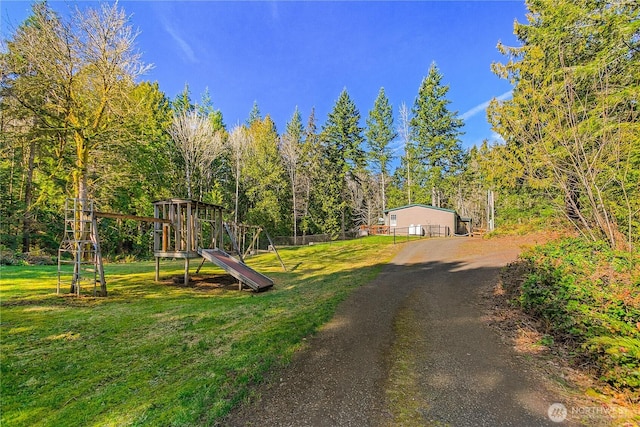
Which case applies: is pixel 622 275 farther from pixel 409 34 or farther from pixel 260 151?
pixel 260 151

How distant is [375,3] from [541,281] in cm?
1191

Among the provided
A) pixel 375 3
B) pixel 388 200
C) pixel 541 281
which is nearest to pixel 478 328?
pixel 541 281

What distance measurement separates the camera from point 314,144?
35.4 meters

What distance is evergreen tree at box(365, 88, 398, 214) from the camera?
121ft

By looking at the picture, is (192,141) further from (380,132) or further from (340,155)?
(380,132)

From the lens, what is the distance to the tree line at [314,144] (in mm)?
6949

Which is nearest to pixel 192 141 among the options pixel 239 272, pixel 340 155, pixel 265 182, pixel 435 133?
pixel 265 182

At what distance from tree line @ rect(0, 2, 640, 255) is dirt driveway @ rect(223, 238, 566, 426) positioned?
15.4ft

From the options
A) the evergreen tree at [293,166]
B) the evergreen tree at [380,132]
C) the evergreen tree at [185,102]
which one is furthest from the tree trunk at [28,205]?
the evergreen tree at [380,132]

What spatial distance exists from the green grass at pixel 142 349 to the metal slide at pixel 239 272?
55 cm

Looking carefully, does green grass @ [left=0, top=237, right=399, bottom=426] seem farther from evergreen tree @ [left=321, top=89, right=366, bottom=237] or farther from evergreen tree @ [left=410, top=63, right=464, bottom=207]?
evergreen tree @ [left=410, top=63, right=464, bottom=207]

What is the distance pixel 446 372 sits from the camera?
12.5 feet

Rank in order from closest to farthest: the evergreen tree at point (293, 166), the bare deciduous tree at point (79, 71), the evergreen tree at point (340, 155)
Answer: the bare deciduous tree at point (79, 71) → the evergreen tree at point (293, 166) → the evergreen tree at point (340, 155)

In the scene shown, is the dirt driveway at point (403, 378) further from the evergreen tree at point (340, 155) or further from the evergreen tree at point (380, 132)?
the evergreen tree at point (380, 132)
